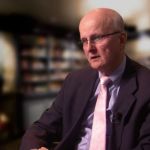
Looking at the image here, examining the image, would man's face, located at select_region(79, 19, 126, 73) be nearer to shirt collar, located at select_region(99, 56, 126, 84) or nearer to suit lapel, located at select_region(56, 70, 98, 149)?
shirt collar, located at select_region(99, 56, 126, 84)

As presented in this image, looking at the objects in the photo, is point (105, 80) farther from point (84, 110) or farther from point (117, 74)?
point (84, 110)

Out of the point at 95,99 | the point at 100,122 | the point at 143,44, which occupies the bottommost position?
the point at 100,122

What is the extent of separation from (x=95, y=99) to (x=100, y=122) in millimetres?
151

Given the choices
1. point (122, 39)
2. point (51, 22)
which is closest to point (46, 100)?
point (51, 22)

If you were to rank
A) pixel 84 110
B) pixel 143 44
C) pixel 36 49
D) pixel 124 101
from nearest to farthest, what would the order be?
1. pixel 124 101
2. pixel 84 110
3. pixel 143 44
4. pixel 36 49

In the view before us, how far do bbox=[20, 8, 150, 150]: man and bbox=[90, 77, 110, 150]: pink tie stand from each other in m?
0.02

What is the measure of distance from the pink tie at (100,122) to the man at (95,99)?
0.07ft

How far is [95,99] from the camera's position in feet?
6.06

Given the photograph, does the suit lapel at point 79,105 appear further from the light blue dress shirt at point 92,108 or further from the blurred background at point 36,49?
the blurred background at point 36,49

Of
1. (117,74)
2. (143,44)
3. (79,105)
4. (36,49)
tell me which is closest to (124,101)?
(117,74)

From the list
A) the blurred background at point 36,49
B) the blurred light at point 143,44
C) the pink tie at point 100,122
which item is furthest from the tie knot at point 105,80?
the blurred background at point 36,49

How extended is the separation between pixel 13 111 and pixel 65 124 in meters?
1.65

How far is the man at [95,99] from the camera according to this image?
163cm

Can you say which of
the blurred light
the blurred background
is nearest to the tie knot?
the blurred light
